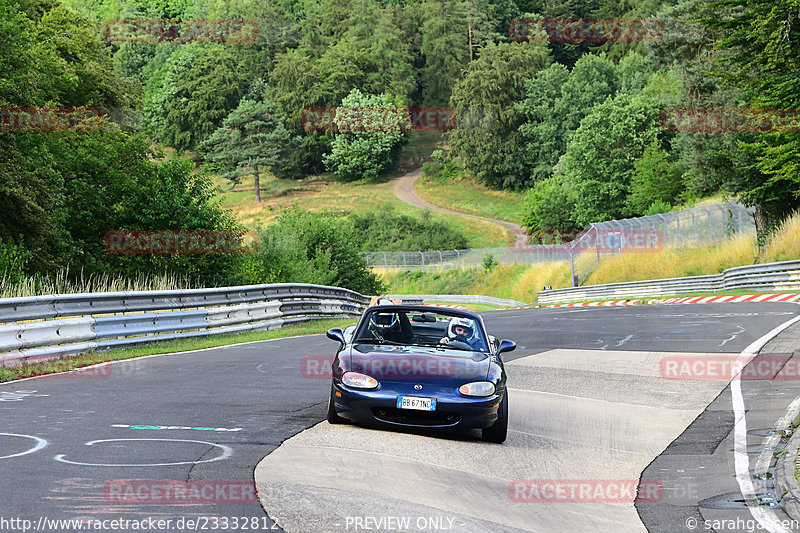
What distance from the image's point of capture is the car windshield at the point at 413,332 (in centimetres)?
996

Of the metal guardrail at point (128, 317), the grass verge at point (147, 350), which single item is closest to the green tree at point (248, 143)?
the metal guardrail at point (128, 317)

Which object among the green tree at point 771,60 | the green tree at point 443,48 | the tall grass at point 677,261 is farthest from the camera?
the green tree at point 443,48

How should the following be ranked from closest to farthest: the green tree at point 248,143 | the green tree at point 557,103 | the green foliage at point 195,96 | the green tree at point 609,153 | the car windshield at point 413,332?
1. the car windshield at point 413,332
2. the green tree at point 609,153
3. the green tree at point 557,103
4. the green tree at point 248,143
5. the green foliage at point 195,96

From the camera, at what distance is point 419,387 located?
8.77 metres

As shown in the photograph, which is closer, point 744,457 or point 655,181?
point 744,457

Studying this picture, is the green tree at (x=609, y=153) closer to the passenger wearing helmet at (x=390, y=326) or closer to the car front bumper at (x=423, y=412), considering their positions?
the passenger wearing helmet at (x=390, y=326)

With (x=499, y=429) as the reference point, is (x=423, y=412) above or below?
above

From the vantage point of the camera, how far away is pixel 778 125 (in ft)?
99.7

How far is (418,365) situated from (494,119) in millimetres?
Answer: 116263

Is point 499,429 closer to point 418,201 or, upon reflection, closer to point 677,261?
point 677,261

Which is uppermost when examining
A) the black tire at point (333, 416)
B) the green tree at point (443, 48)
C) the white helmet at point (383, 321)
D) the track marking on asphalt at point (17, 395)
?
the green tree at point (443, 48)

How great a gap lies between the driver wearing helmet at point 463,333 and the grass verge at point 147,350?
17.8 ft

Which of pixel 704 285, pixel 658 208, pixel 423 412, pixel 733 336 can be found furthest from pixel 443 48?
pixel 423 412

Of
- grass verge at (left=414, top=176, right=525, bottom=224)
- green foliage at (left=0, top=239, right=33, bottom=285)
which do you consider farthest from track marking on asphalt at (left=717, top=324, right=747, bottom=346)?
grass verge at (left=414, top=176, right=525, bottom=224)
